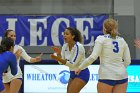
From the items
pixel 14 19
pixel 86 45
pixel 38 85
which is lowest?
pixel 38 85

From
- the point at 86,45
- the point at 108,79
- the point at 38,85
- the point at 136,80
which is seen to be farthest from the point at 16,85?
the point at 86,45

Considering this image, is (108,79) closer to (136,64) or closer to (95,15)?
(136,64)

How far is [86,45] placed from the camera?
14.2 m

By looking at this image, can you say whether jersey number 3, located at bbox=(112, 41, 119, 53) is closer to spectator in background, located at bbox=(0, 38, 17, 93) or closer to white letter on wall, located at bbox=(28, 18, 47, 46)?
spectator in background, located at bbox=(0, 38, 17, 93)

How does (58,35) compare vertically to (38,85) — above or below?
above

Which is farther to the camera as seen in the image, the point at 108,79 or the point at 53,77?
the point at 53,77

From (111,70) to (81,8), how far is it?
336 inches

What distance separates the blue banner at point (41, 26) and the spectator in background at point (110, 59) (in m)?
8.06

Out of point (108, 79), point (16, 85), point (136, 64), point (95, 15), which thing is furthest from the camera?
point (95, 15)

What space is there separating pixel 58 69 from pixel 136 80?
196 cm

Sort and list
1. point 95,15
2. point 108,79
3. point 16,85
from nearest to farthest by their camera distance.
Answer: point 108,79 < point 16,85 < point 95,15

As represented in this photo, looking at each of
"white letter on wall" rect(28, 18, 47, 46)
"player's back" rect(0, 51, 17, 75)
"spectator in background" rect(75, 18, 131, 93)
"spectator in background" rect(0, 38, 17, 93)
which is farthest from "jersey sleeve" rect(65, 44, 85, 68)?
"white letter on wall" rect(28, 18, 47, 46)

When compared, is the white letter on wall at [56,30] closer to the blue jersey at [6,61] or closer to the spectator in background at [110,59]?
the spectator in background at [110,59]

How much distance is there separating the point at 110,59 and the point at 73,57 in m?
1.01
